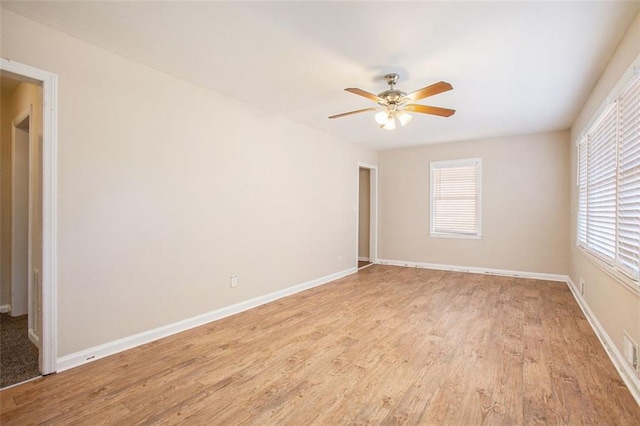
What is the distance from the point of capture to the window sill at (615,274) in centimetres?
210

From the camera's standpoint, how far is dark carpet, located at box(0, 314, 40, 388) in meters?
2.28

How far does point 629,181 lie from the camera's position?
7.61ft

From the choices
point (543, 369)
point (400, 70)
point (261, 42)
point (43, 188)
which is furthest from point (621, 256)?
point (43, 188)

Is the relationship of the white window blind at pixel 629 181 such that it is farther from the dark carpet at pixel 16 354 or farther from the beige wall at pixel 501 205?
the dark carpet at pixel 16 354

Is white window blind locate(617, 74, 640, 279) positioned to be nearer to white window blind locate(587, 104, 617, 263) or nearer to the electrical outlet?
white window blind locate(587, 104, 617, 263)

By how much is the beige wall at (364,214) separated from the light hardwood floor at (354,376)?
12.3 feet

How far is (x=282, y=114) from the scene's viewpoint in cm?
432

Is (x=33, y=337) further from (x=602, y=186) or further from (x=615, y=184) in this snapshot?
(x=602, y=186)

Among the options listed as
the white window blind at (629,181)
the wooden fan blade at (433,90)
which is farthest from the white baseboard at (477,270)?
the wooden fan blade at (433,90)

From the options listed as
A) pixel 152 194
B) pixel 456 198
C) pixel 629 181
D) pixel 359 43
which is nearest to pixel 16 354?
pixel 152 194

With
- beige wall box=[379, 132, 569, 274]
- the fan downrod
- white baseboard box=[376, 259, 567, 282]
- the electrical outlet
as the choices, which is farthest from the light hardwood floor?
the fan downrod

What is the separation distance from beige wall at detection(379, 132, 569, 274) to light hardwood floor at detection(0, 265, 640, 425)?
2.07m

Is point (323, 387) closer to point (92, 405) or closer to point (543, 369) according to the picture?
point (92, 405)

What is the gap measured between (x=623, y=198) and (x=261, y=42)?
121 inches
